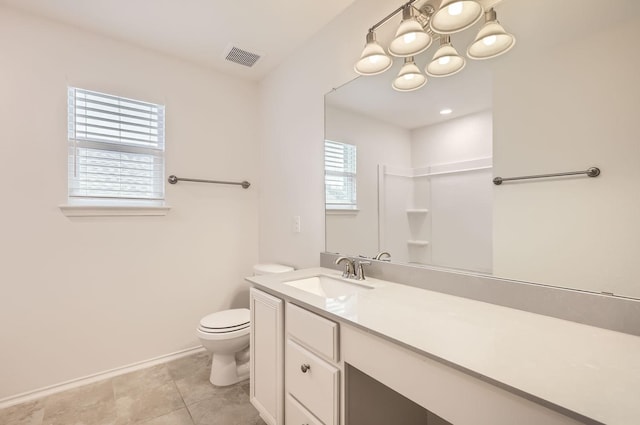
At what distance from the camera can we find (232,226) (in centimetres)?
260

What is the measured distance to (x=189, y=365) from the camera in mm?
2188

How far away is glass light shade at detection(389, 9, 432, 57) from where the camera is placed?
49.9 inches

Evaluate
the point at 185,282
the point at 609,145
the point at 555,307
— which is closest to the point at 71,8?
the point at 185,282

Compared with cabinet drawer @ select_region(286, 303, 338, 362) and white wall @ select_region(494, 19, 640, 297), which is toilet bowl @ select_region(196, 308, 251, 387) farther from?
white wall @ select_region(494, 19, 640, 297)

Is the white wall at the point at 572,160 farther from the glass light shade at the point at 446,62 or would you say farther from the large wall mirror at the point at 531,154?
the glass light shade at the point at 446,62

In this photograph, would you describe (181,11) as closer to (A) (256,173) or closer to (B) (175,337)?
(A) (256,173)

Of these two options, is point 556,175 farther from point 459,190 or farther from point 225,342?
point 225,342

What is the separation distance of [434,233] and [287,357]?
2.94ft

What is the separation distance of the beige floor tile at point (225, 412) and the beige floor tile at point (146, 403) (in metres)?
0.13

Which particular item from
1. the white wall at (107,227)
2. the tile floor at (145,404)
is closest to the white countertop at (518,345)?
the tile floor at (145,404)

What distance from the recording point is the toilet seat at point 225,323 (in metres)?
1.87

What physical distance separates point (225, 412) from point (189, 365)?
0.70 metres

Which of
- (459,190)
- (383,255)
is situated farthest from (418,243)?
(459,190)

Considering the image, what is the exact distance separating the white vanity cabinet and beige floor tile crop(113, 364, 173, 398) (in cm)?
121
